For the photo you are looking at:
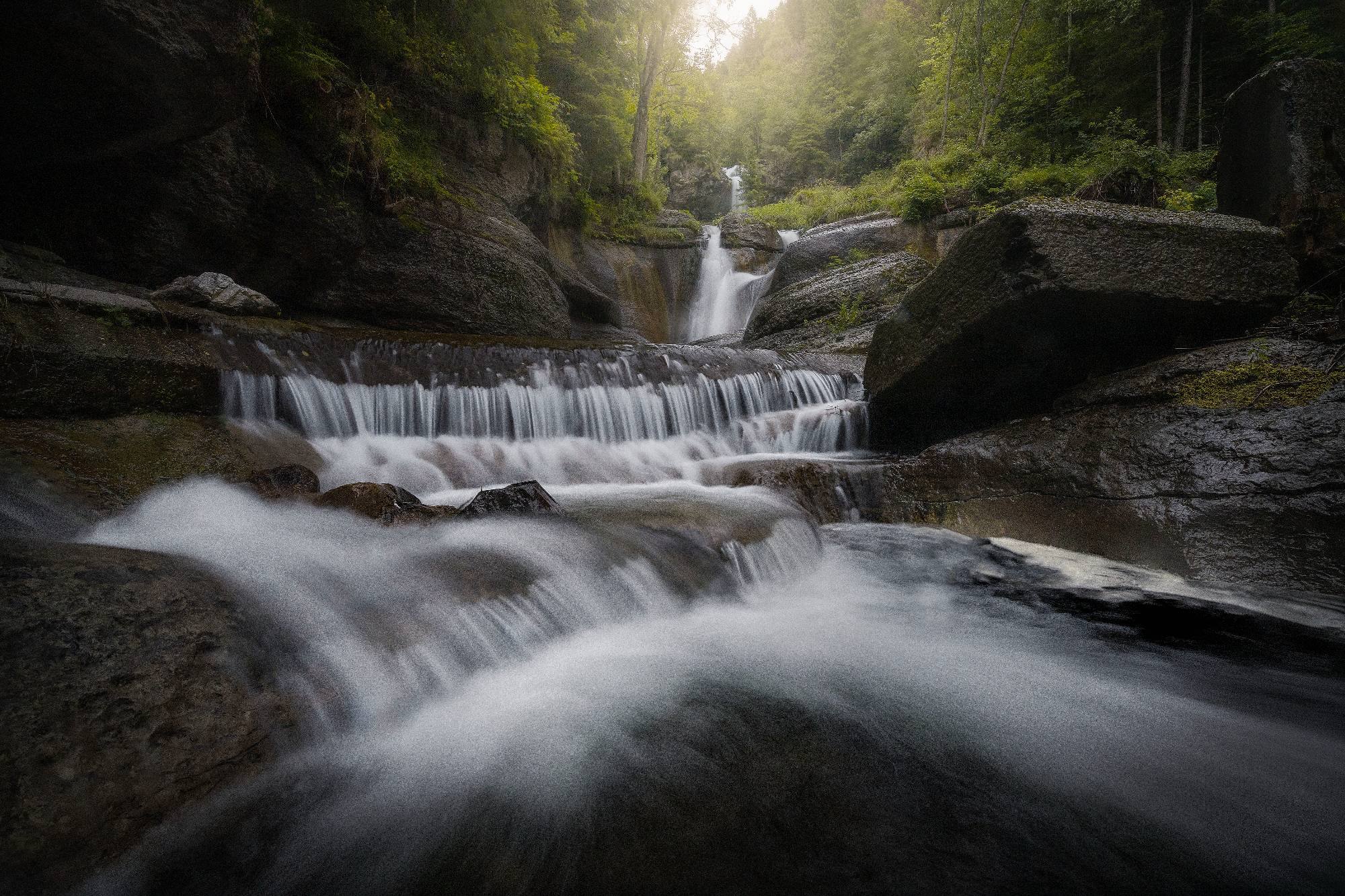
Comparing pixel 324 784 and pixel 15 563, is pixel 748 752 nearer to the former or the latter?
pixel 324 784

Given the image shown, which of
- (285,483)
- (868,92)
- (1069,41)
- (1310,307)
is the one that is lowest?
(285,483)

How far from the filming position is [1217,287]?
14.2ft

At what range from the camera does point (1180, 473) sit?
12.0 feet

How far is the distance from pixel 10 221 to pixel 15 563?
242 inches

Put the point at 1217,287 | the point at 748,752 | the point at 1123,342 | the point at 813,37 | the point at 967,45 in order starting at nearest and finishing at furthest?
the point at 748,752, the point at 1217,287, the point at 1123,342, the point at 967,45, the point at 813,37

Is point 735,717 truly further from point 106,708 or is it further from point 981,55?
point 981,55

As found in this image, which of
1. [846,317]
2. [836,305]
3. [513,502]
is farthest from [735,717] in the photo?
[836,305]

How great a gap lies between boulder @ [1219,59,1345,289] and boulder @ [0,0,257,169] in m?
9.41

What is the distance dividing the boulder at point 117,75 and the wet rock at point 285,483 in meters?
3.08

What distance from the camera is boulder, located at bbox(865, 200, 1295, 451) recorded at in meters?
4.29

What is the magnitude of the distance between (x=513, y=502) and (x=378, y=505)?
2.74 feet

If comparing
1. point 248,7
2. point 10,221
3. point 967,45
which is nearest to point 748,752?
point 248,7

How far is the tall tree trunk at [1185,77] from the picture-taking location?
1559 centimetres

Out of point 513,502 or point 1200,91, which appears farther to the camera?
point 1200,91
